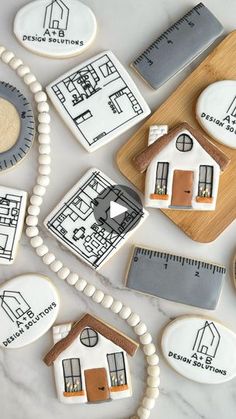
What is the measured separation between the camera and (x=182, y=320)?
0.83m

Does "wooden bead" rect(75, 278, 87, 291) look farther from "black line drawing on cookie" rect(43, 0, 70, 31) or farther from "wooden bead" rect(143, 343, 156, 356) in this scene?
"black line drawing on cookie" rect(43, 0, 70, 31)

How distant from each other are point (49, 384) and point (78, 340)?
73 mm

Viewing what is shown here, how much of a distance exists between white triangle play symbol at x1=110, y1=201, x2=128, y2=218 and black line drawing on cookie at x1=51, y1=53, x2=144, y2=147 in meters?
0.08

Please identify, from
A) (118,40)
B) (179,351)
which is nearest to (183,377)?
(179,351)

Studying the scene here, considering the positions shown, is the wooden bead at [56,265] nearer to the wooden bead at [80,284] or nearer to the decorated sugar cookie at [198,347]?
the wooden bead at [80,284]

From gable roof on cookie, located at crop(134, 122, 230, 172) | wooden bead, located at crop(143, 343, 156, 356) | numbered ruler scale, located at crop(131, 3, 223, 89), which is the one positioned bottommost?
wooden bead, located at crop(143, 343, 156, 356)

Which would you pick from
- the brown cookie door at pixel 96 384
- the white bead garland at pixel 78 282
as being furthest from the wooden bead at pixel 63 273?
the brown cookie door at pixel 96 384

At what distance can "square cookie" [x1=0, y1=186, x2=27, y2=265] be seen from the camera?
2.74 feet

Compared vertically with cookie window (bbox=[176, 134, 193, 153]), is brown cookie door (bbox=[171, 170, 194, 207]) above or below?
below

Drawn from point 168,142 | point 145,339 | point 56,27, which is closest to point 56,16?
point 56,27

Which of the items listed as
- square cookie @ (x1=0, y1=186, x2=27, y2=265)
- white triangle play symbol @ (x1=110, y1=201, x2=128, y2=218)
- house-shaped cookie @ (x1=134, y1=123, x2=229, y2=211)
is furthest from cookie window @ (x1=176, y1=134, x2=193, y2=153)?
square cookie @ (x1=0, y1=186, x2=27, y2=265)

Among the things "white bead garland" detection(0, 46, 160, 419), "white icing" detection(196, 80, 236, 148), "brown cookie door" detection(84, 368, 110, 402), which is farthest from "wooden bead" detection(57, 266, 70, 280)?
"white icing" detection(196, 80, 236, 148)

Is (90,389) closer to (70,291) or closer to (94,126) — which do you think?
(70,291)

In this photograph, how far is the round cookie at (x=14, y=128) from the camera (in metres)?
0.84
